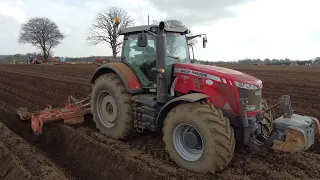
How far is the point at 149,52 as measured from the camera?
535 cm

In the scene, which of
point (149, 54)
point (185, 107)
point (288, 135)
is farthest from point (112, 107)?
point (288, 135)

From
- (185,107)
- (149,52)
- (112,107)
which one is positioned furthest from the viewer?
(112,107)

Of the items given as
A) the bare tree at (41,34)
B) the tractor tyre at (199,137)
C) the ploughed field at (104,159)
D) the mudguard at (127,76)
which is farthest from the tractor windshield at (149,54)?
the bare tree at (41,34)

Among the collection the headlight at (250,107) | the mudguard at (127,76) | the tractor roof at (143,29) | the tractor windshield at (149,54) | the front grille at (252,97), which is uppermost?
the tractor roof at (143,29)

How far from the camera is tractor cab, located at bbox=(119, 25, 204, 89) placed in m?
5.15

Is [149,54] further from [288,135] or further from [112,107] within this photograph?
[288,135]

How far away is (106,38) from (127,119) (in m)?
35.2

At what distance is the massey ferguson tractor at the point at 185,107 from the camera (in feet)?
12.9

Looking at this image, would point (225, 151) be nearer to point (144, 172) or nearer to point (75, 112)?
point (144, 172)

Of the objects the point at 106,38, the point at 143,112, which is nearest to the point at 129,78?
the point at 143,112

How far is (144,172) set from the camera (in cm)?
423

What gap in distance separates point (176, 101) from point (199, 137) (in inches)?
25.9

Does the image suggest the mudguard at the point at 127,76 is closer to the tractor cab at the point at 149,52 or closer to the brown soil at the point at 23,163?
the tractor cab at the point at 149,52

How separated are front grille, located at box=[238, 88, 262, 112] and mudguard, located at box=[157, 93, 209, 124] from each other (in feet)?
1.80
